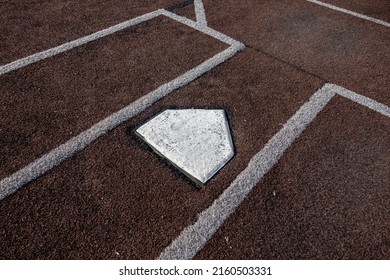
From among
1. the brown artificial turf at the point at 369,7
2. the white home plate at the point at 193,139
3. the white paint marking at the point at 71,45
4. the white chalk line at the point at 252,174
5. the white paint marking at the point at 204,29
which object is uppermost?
the white paint marking at the point at 71,45

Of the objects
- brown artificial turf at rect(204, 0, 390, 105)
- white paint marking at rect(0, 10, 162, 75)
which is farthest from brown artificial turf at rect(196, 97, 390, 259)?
white paint marking at rect(0, 10, 162, 75)

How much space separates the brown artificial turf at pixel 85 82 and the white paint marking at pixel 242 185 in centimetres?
145

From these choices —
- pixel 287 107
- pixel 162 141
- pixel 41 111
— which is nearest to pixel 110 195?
pixel 162 141

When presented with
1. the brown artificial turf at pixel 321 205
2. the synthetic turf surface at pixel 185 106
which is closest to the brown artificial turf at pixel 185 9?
the synthetic turf surface at pixel 185 106

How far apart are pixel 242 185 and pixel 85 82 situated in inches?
84.4

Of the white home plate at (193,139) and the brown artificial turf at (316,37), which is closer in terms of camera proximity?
the white home plate at (193,139)

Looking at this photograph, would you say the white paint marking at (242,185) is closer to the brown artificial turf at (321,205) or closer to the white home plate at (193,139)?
the brown artificial turf at (321,205)

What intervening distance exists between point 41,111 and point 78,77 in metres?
0.66

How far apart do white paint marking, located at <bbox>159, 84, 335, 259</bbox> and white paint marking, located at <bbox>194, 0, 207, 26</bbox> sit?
2.19 meters

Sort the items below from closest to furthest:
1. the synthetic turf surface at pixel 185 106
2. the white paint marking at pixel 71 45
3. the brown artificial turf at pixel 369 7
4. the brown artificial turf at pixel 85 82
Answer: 1. the synthetic turf surface at pixel 185 106
2. the brown artificial turf at pixel 85 82
3. the white paint marking at pixel 71 45
4. the brown artificial turf at pixel 369 7

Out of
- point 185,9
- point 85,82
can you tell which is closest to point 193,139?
point 85,82

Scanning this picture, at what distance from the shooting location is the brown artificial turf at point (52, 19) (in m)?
4.23

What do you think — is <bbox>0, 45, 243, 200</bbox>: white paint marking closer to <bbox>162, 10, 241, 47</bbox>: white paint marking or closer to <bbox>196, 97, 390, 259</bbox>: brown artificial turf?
<bbox>162, 10, 241, 47</bbox>: white paint marking
